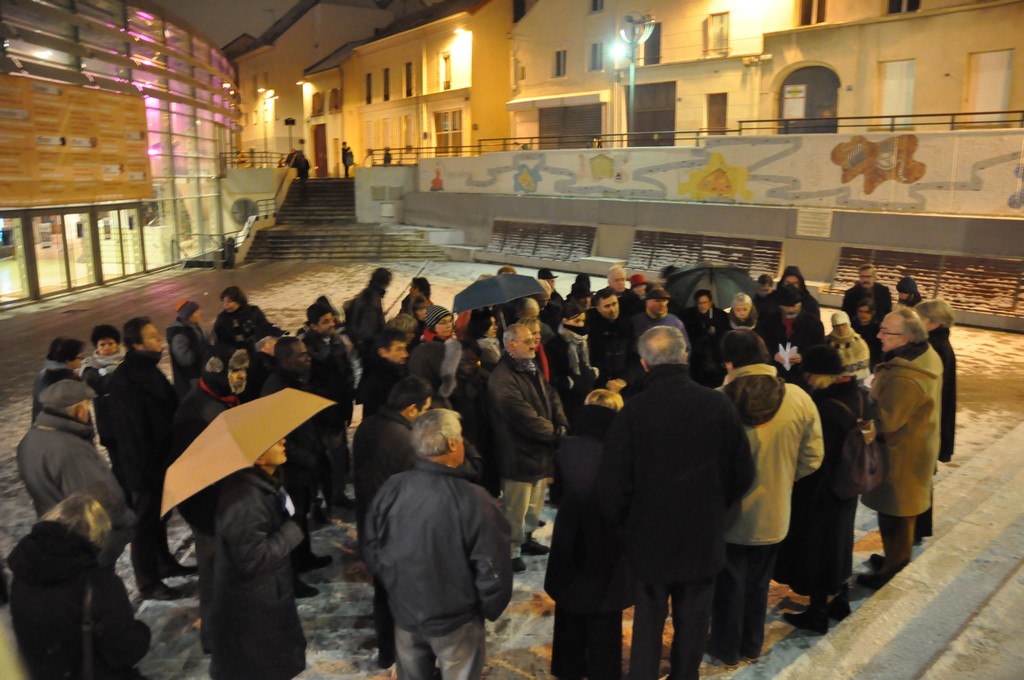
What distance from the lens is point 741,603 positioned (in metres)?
3.99

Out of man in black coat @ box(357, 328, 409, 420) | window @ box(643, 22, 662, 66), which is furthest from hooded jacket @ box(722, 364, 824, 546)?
window @ box(643, 22, 662, 66)

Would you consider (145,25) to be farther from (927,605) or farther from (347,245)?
(927,605)

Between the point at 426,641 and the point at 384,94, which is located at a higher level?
the point at 384,94

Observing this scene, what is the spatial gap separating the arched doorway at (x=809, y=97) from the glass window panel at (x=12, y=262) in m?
19.6

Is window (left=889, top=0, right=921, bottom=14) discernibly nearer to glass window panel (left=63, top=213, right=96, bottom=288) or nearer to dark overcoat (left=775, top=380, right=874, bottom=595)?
dark overcoat (left=775, top=380, right=874, bottom=595)

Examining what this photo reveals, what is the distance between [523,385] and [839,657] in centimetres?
235

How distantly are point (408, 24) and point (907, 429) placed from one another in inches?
1468

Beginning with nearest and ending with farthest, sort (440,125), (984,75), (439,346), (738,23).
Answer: (439,346) < (984,75) < (738,23) < (440,125)

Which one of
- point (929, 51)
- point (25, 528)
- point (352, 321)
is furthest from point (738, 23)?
point (25, 528)

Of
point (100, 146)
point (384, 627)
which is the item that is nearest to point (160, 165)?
point (100, 146)

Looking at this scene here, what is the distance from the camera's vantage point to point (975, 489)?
617 centimetres

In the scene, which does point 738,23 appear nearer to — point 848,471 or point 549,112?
point 549,112

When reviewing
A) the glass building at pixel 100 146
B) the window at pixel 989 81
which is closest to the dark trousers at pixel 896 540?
the window at pixel 989 81

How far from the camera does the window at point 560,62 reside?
29500 mm
